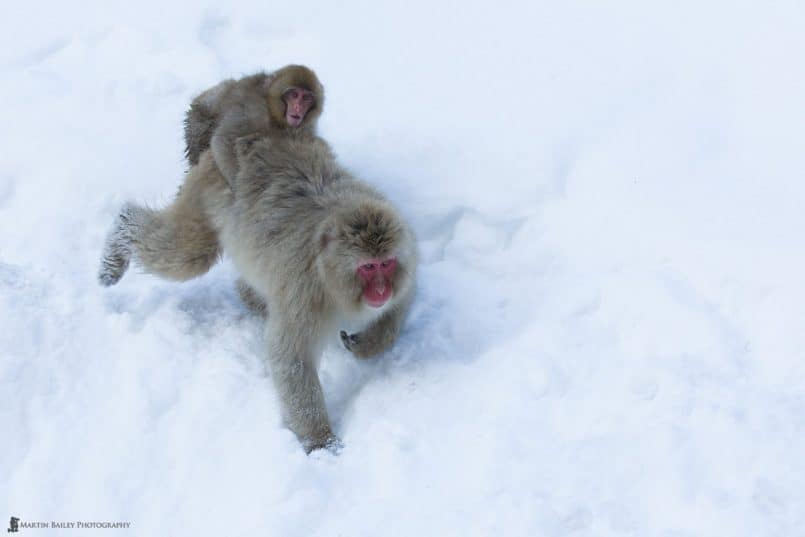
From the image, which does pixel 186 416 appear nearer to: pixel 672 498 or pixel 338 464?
pixel 338 464

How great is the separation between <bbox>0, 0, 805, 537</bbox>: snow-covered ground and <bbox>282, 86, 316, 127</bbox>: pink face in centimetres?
92

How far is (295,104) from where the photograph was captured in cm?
454

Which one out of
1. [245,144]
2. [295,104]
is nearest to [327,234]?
[245,144]

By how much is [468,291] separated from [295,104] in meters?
1.37

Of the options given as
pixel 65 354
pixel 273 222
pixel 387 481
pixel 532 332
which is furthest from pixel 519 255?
pixel 65 354

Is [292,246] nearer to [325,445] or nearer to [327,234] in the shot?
[327,234]

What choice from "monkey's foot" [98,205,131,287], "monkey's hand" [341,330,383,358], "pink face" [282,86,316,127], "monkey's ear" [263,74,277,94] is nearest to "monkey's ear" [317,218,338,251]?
"monkey's hand" [341,330,383,358]

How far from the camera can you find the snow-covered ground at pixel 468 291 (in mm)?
3301

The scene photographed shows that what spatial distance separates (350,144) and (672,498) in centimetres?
328

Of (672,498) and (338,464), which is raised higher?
(672,498)

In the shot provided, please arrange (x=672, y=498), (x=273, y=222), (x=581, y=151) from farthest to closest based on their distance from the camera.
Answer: (x=581, y=151) < (x=273, y=222) < (x=672, y=498)

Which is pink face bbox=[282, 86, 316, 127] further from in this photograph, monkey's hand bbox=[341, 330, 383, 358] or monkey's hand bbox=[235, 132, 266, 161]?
monkey's hand bbox=[341, 330, 383, 358]

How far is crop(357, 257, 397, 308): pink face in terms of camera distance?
378 cm

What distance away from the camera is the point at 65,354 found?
413cm
